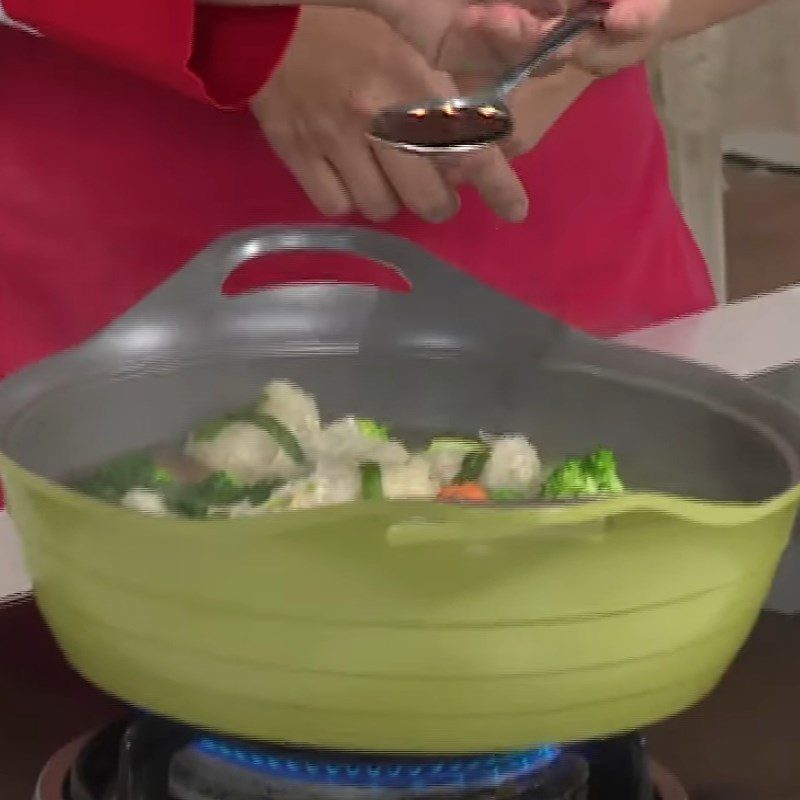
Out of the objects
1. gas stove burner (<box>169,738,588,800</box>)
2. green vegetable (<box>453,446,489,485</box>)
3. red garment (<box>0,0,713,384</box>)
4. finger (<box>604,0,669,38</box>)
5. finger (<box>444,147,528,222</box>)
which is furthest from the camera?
red garment (<box>0,0,713,384</box>)

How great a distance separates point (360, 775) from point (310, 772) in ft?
0.06

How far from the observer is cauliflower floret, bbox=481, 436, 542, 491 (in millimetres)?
641

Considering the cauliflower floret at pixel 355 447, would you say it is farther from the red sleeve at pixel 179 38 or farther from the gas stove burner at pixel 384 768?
the red sleeve at pixel 179 38

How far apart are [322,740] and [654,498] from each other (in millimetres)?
143

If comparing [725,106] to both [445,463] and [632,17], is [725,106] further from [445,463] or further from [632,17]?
[445,463]

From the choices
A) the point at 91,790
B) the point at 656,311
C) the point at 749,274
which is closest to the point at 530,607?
the point at 91,790

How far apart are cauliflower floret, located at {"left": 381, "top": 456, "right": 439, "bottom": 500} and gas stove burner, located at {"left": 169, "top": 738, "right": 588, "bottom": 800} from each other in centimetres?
11

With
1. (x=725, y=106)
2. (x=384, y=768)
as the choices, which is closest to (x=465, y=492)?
(x=384, y=768)

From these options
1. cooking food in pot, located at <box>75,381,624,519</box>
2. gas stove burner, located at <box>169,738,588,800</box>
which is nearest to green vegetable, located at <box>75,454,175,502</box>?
cooking food in pot, located at <box>75,381,624,519</box>

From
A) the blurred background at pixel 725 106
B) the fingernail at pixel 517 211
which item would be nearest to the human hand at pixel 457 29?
the fingernail at pixel 517 211

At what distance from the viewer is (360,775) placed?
21.5 inches

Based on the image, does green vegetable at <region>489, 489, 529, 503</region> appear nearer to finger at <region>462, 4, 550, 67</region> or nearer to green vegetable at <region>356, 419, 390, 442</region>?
green vegetable at <region>356, 419, 390, 442</region>

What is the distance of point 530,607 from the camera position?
477 millimetres

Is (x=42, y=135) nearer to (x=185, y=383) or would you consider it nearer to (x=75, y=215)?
(x=75, y=215)
